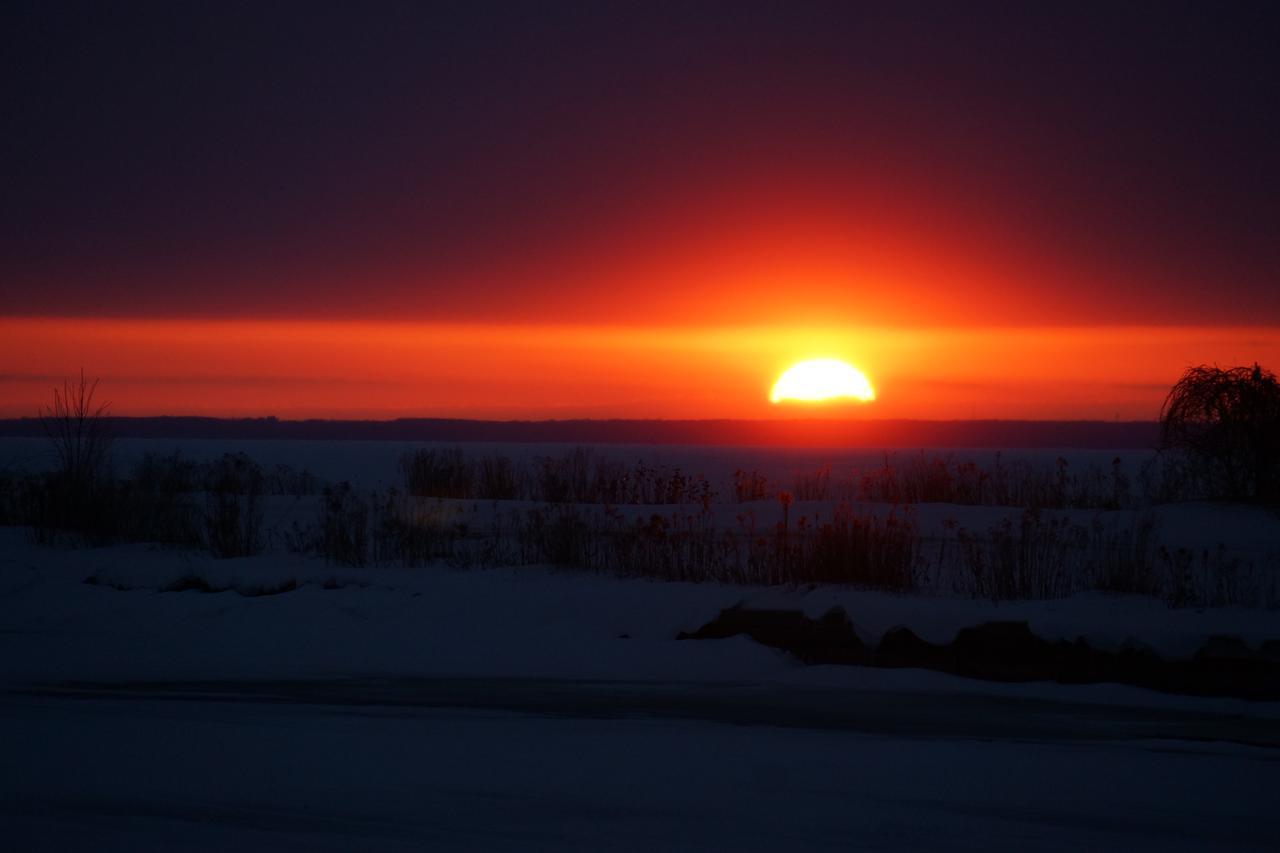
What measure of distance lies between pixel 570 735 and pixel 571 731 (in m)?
0.11

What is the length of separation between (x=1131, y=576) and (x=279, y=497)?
1586 centimetres

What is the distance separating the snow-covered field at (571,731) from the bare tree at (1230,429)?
952cm

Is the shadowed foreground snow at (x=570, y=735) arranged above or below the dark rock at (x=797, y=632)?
below

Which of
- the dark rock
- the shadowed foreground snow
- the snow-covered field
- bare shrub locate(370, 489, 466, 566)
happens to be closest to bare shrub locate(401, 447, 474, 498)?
bare shrub locate(370, 489, 466, 566)

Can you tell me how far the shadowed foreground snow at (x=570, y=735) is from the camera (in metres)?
5.52

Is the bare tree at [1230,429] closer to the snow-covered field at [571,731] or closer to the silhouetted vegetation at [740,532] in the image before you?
the silhouetted vegetation at [740,532]

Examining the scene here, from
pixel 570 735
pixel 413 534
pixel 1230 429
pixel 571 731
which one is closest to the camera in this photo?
pixel 570 735

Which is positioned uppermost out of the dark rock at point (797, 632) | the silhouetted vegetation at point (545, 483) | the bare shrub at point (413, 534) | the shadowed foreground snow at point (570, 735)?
the silhouetted vegetation at point (545, 483)

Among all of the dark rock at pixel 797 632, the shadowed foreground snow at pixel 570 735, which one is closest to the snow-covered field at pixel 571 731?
the shadowed foreground snow at pixel 570 735

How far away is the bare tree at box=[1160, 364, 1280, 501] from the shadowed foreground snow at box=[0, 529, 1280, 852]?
1040 cm

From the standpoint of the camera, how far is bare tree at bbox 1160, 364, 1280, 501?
62.2 ft

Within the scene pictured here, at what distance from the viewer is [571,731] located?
7.29m

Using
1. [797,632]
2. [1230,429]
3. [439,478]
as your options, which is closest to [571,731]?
[797,632]

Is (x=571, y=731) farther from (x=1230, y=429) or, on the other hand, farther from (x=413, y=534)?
(x=1230, y=429)
